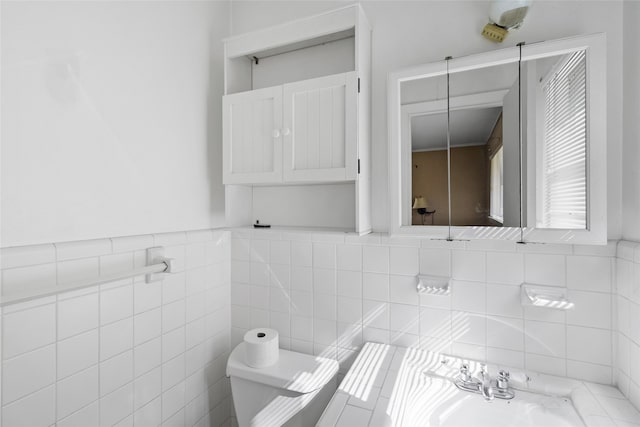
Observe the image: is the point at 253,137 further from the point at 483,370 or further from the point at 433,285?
the point at 483,370

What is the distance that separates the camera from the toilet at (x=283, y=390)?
1.14 metres

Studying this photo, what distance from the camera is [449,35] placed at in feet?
4.00

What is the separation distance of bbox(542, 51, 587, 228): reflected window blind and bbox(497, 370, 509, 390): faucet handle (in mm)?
519

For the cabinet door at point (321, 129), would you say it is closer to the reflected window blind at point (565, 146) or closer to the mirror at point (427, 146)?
the mirror at point (427, 146)

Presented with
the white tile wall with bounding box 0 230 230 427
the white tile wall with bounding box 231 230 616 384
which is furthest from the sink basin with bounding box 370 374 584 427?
the white tile wall with bounding box 0 230 230 427

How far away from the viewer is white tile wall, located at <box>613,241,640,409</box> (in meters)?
0.89

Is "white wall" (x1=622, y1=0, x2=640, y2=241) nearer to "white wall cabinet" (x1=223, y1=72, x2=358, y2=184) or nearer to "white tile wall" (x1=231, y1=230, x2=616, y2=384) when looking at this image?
"white tile wall" (x1=231, y1=230, x2=616, y2=384)

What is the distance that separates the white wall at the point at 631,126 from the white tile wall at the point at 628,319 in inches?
3.1

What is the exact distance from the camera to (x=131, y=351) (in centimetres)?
107

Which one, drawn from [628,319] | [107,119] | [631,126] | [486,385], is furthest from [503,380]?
[107,119]

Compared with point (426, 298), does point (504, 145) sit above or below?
above

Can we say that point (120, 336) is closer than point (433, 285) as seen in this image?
Yes

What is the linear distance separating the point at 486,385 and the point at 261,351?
2.69ft

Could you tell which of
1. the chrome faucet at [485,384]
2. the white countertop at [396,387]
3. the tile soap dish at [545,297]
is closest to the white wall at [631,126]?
the tile soap dish at [545,297]
